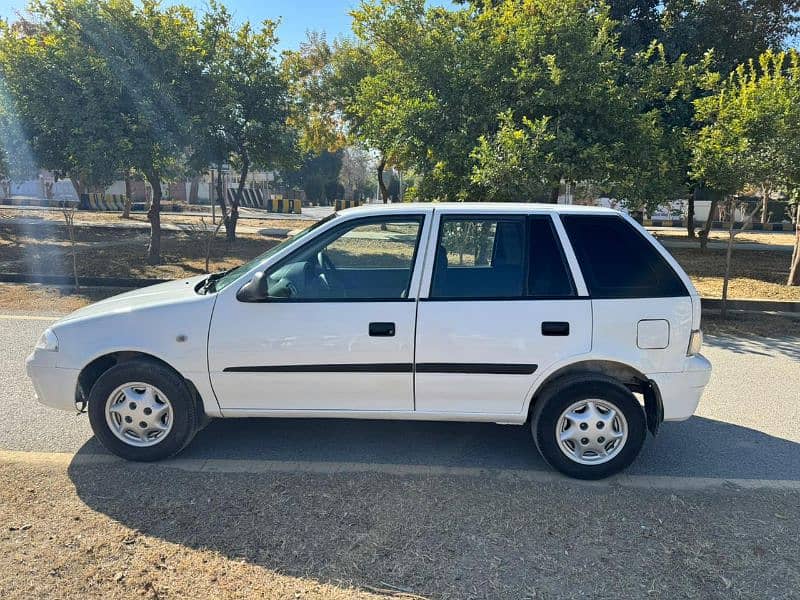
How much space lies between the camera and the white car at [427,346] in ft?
11.8

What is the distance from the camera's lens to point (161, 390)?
3.66m

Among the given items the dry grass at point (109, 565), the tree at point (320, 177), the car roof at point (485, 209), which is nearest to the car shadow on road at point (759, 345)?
the car roof at point (485, 209)

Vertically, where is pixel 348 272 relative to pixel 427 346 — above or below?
above

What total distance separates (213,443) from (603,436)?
2.67 metres

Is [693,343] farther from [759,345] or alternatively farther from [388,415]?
[759,345]

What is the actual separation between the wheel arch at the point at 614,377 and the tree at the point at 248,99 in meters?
11.0

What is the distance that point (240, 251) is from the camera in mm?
15516

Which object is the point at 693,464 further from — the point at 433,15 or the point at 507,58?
the point at 433,15

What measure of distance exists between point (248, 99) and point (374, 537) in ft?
45.0

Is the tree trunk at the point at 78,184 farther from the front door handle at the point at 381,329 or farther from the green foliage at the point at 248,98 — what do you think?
the front door handle at the point at 381,329

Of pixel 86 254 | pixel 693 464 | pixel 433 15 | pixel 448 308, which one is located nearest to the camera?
pixel 448 308

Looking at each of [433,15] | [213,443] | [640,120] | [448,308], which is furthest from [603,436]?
[433,15]

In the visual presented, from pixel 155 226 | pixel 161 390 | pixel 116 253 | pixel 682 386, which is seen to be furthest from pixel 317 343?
pixel 116 253

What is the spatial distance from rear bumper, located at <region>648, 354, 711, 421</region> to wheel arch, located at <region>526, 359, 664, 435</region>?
37mm
